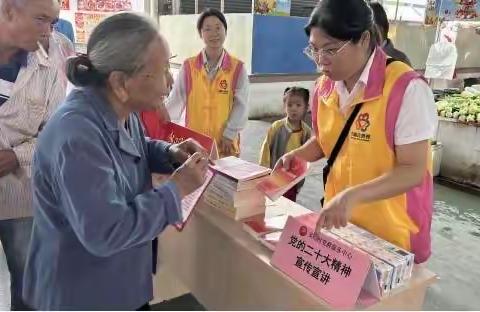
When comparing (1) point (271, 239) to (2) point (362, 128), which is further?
(1) point (271, 239)

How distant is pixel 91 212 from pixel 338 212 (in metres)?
0.61

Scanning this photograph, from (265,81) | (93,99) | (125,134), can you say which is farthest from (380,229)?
Result: (265,81)

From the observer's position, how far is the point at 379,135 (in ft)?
4.03

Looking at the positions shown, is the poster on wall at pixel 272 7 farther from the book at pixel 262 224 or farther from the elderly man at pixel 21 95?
the book at pixel 262 224

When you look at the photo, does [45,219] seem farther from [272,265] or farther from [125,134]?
[272,265]

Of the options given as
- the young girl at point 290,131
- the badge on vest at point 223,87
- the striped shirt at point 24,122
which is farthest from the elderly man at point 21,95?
the young girl at point 290,131

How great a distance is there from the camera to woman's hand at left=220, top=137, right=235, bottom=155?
9.31 feet

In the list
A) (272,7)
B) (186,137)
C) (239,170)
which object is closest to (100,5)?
(272,7)

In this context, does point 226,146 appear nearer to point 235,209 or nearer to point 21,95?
point 235,209

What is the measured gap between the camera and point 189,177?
1.07 meters

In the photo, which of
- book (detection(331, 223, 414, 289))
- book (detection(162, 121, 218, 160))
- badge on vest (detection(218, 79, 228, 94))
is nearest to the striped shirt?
book (detection(162, 121, 218, 160))

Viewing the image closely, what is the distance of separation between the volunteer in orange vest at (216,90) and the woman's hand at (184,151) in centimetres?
147

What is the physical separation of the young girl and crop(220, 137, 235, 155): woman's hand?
0.23 m

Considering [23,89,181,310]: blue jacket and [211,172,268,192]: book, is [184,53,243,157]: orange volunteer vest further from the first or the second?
[23,89,181,310]: blue jacket
